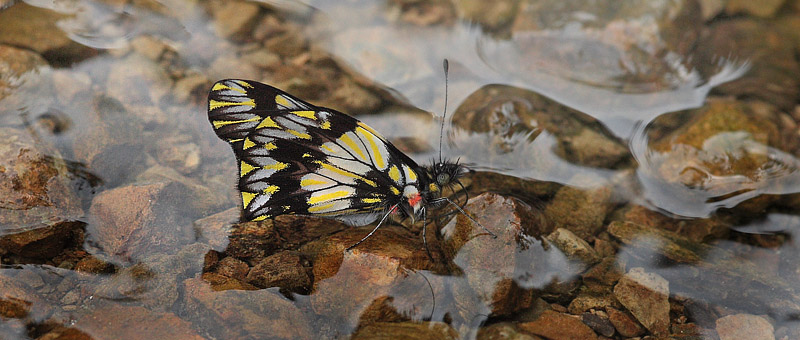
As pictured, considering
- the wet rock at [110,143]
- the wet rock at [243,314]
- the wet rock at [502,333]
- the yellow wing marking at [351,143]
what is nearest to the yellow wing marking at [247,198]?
the wet rock at [243,314]

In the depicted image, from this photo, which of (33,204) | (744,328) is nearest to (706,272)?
(744,328)

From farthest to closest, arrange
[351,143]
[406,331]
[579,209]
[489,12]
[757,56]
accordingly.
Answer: [489,12], [757,56], [579,209], [351,143], [406,331]

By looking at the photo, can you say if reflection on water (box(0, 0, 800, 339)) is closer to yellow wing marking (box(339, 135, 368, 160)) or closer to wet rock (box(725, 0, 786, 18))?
wet rock (box(725, 0, 786, 18))

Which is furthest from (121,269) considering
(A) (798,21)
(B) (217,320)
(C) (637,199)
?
(A) (798,21)

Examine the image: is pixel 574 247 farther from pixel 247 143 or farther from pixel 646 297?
pixel 247 143

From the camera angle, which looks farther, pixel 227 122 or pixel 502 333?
pixel 227 122
